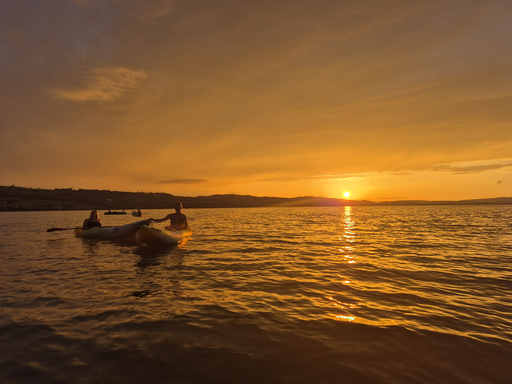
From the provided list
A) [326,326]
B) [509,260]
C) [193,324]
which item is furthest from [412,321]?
[509,260]

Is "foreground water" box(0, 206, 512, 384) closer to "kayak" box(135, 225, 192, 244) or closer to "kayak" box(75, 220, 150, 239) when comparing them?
"kayak" box(135, 225, 192, 244)

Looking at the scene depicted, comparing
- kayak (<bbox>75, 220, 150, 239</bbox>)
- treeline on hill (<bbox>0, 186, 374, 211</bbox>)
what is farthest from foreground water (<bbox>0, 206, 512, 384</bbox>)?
treeline on hill (<bbox>0, 186, 374, 211</bbox>)

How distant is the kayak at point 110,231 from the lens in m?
20.7

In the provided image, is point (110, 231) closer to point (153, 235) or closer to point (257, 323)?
point (153, 235)

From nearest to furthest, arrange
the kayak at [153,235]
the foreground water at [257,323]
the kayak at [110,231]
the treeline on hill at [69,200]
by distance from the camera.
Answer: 1. the foreground water at [257,323]
2. the kayak at [153,235]
3. the kayak at [110,231]
4. the treeline on hill at [69,200]

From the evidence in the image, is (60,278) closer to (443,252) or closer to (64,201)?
(443,252)

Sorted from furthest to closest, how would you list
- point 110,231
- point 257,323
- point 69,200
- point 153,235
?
1. point 69,200
2. point 110,231
3. point 153,235
4. point 257,323

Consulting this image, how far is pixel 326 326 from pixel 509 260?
1365cm

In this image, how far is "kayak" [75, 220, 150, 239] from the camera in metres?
20.7

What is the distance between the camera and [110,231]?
2166 cm

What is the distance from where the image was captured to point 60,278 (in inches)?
423

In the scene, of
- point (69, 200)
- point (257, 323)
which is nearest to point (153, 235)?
point (257, 323)

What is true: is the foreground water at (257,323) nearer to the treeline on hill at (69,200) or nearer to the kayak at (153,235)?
the kayak at (153,235)

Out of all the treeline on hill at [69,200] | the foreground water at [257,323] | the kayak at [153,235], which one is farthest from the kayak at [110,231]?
the treeline on hill at [69,200]
